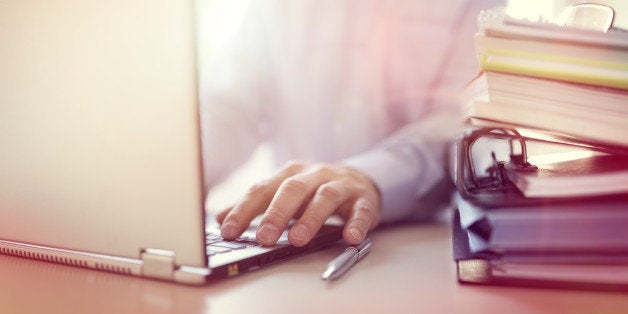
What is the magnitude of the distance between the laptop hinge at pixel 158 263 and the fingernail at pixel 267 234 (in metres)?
0.10

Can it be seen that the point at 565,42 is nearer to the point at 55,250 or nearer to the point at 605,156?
the point at 605,156

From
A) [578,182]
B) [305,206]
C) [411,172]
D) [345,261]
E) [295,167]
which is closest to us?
[578,182]

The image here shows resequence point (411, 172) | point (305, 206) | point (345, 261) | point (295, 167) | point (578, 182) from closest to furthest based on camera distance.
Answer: point (578, 182), point (345, 261), point (305, 206), point (295, 167), point (411, 172)

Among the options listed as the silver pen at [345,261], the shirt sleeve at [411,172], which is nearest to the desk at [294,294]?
the silver pen at [345,261]

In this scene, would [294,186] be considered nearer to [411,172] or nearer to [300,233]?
[300,233]

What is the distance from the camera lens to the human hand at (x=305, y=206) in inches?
20.1

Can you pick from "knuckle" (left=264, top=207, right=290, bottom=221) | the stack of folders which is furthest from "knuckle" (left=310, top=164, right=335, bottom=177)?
the stack of folders

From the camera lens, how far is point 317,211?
53 centimetres

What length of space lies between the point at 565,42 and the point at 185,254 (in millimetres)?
337

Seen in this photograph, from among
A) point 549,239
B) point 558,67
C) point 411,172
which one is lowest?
point 411,172

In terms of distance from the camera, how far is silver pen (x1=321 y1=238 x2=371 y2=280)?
449mm

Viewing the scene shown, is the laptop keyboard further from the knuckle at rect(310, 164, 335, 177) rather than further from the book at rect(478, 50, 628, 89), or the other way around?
the book at rect(478, 50, 628, 89)

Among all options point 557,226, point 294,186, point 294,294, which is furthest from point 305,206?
point 557,226

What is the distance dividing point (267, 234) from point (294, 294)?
0.09 meters
